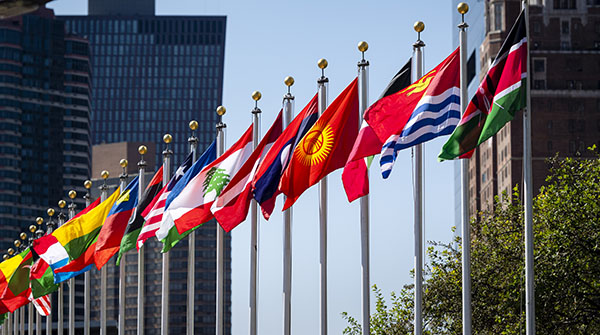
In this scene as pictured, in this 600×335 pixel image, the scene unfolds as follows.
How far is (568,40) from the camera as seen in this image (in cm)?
16438

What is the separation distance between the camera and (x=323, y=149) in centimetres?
3428

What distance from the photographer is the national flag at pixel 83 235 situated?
Result: 160 feet

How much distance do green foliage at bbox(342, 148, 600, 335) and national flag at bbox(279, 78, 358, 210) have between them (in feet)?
45.2

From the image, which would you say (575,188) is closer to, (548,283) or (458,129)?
(548,283)

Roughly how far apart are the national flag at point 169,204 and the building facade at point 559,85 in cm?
12018

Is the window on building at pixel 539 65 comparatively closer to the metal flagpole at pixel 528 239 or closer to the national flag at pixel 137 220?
the national flag at pixel 137 220

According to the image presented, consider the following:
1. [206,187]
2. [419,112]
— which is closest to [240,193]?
[206,187]

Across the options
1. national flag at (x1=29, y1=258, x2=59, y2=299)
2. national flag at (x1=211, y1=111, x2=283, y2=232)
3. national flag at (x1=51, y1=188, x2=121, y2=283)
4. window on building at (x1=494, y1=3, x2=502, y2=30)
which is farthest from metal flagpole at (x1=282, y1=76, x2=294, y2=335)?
window on building at (x1=494, y1=3, x2=502, y2=30)

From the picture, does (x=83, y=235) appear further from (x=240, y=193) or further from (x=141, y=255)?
(x=240, y=193)

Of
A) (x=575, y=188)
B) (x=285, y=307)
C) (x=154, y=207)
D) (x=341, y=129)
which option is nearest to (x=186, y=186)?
(x=154, y=207)

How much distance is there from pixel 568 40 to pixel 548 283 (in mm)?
119987

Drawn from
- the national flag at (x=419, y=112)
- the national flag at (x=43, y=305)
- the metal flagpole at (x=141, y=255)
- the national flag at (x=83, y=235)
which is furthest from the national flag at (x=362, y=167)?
the national flag at (x=43, y=305)

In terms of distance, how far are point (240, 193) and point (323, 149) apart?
4572mm

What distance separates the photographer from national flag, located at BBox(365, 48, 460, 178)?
3094 centimetres
